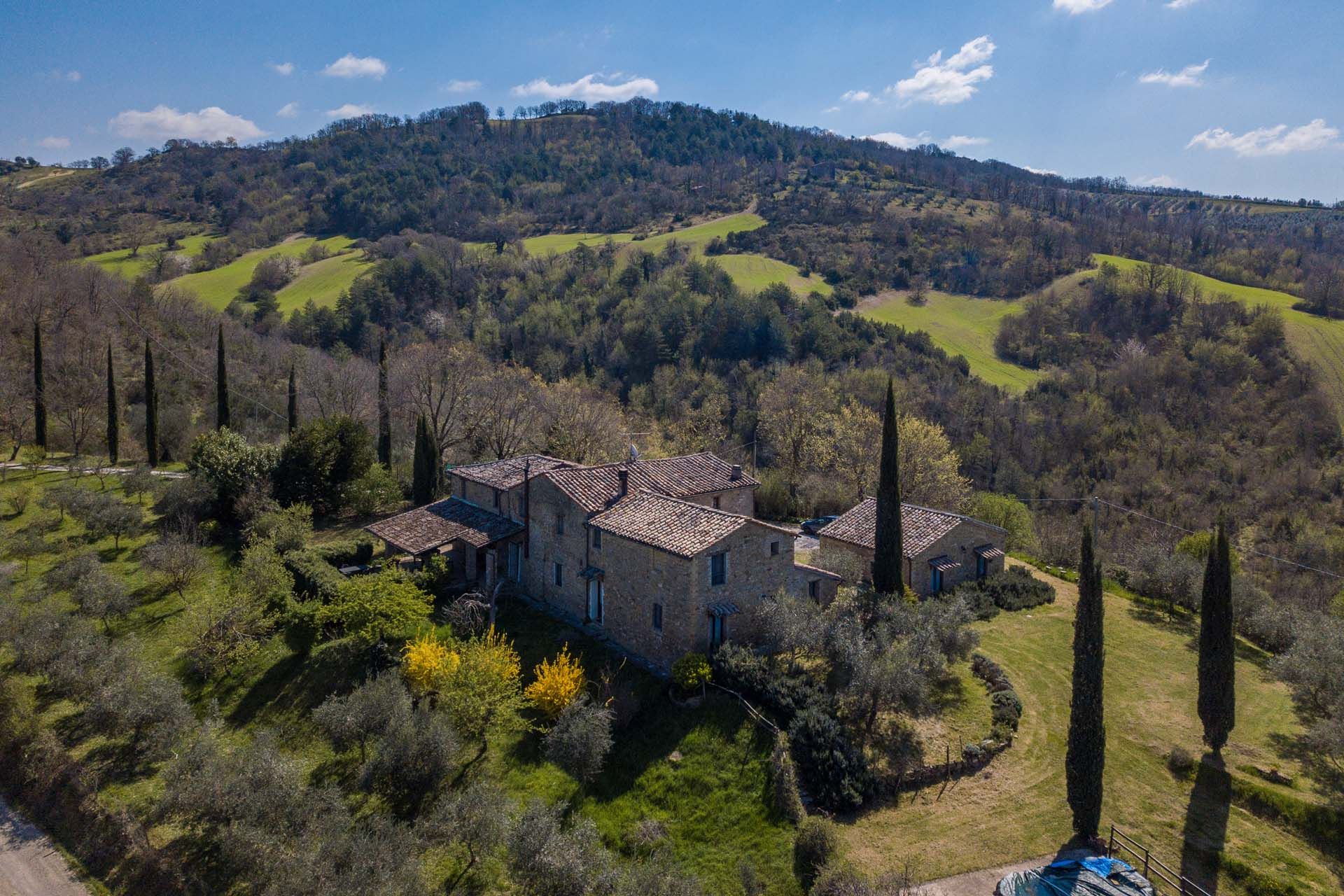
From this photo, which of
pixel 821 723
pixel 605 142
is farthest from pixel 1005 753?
pixel 605 142

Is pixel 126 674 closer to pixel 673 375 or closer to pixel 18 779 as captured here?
pixel 18 779

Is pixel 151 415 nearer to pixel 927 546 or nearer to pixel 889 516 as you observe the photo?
pixel 889 516

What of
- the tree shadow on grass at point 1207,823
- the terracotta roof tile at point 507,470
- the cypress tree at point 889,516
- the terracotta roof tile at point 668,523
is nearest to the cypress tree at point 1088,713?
the tree shadow on grass at point 1207,823

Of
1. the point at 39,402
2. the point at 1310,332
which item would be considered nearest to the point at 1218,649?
the point at 39,402

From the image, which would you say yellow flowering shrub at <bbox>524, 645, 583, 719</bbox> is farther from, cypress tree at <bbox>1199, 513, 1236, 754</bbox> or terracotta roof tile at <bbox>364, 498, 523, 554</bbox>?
cypress tree at <bbox>1199, 513, 1236, 754</bbox>

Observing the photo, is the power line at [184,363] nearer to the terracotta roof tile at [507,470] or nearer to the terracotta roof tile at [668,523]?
the terracotta roof tile at [507,470]

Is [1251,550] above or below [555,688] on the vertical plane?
below
